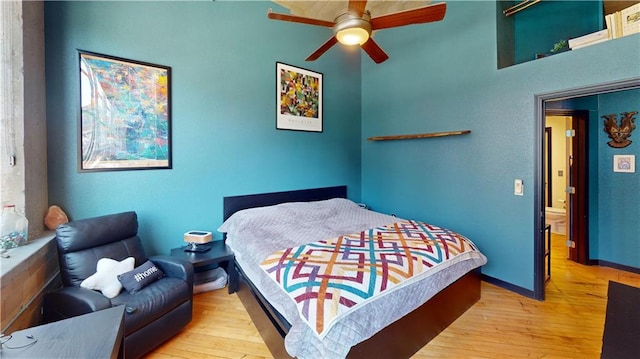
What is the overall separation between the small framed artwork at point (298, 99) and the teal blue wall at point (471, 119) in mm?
1060

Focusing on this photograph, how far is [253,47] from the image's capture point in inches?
141

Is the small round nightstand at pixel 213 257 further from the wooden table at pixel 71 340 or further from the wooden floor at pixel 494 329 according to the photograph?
the wooden table at pixel 71 340

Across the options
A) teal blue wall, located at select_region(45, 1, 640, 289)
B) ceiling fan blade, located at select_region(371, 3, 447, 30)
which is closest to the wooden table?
teal blue wall, located at select_region(45, 1, 640, 289)

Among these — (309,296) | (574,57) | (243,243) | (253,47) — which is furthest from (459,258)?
(253,47)

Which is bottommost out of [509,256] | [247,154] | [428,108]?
[509,256]

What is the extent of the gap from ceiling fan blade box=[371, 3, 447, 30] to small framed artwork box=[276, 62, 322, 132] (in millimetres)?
1840

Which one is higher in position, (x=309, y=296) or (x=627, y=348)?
(x=627, y=348)

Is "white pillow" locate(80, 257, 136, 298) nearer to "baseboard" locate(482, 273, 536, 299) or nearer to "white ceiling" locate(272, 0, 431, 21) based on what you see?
"white ceiling" locate(272, 0, 431, 21)

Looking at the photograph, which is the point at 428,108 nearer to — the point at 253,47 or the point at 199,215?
the point at 253,47

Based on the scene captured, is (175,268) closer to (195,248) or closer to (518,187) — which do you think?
(195,248)

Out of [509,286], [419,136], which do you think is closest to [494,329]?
[509,286]

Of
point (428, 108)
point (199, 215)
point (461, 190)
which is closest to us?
point (199, 215)

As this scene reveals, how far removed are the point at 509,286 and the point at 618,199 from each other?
76.3 inches

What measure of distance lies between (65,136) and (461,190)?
4264mm
